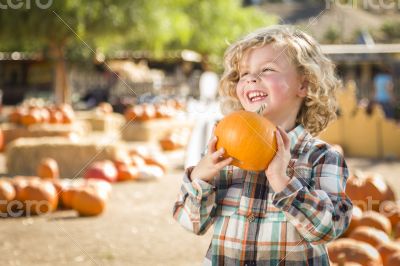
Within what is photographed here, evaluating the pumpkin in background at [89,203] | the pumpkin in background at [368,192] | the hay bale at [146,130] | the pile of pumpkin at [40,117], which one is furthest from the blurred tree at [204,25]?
the pumpkin in background at [368,192]

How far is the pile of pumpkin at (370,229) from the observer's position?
381 centimetres

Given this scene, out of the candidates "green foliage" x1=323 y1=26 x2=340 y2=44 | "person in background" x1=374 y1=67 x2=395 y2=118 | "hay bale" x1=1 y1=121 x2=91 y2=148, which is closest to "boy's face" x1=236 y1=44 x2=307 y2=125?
"hay bale" x1=1 y1=121 x2=91 y2=148

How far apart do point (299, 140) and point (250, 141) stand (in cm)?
23

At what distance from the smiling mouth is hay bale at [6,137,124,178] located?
7822mm

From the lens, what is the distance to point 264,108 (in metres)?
2.41

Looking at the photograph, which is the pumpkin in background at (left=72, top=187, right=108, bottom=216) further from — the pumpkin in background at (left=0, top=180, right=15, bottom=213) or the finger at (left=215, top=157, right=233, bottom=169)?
the finger at (left=215, top=157, right=233, bottom=169)

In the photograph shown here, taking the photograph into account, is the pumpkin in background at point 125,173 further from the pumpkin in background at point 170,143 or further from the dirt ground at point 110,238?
the pumpkin in background at point 170,143

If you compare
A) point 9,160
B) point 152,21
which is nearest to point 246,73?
point 9,160

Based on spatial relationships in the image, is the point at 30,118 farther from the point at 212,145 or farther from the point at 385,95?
the point at 212,145

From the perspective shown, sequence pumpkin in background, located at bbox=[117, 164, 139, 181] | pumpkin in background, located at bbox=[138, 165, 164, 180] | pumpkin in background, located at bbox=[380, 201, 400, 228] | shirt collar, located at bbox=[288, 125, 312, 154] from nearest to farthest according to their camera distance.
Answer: shirt collar, located at bbox=[288, 125, 312, 154], pumpkin in background, located at bbox=[380, 201, 400, 228], pumpkin in background, located at bbox=[117, 164, 139, 181], pumpkin in background, located at bbox=[138, 165, 164, 180]

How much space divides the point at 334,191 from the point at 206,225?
1.64 feet

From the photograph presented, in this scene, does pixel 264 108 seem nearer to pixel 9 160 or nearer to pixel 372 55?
pixel 9 160

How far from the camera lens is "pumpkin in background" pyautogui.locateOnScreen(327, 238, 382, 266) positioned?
12.4 feet

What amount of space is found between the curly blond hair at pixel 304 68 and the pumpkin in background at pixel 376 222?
258 centimetres
